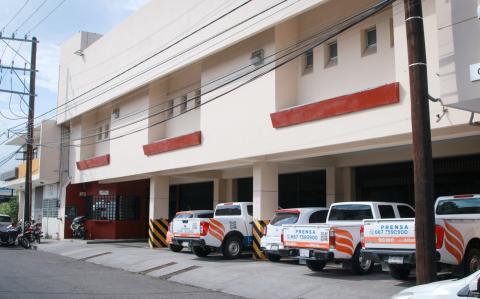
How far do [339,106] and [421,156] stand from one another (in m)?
5.74

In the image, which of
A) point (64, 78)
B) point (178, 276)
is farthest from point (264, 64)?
point (64, 78)

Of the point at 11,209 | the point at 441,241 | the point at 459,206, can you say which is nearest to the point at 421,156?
the point at 441,241

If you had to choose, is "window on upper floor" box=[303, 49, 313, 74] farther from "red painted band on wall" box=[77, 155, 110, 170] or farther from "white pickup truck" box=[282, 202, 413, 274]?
"red painted band on wall" box=[77, 155, 110, 170]

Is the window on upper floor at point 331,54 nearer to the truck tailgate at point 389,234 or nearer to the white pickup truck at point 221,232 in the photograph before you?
the white pickup truck at point 221,232

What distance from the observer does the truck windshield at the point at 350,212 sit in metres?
14.6

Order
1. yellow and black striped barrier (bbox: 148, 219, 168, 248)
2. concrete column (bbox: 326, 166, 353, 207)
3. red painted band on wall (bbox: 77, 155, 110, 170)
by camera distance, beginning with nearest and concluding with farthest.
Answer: concrete column (bbox: 326, 166, 353, 207) < yellow and black striped barrier (bbox: 148, 219, 168, 248) < red painted band on wall (bbox: 77, 155, 110, 170)

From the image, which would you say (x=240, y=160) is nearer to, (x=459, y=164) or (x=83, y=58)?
(x=459, y=164)

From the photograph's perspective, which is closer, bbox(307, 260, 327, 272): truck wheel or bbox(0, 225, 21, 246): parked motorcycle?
bbox(307, 260, 327, 272): truck wheel

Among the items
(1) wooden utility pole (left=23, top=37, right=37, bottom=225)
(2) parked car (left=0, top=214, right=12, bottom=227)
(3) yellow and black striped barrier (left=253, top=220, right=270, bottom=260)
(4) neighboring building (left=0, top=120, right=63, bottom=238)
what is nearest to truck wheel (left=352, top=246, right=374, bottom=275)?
(3) yellow and black striped barrier (left=253, top=220, right=270, bottom=260)

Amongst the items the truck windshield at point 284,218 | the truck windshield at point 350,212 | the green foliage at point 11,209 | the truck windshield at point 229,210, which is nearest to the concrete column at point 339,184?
the truck windshield at point 229,210

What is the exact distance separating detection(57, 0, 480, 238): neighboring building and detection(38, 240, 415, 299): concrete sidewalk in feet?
9.29

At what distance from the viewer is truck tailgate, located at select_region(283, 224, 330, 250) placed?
1405 centimetres

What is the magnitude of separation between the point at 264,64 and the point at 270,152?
313 cm

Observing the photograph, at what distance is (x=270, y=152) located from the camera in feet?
57.8
